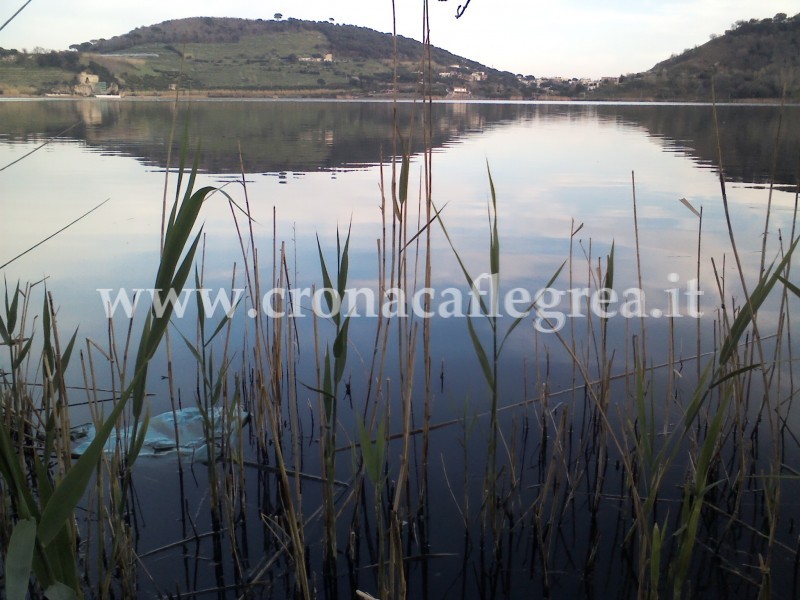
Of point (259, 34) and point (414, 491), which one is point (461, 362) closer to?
point (414, 491)

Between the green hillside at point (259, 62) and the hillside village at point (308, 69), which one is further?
the green hillside at point (259, 62)

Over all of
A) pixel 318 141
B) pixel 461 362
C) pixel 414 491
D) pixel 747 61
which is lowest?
pixel 414 491

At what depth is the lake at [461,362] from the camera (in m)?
2.11

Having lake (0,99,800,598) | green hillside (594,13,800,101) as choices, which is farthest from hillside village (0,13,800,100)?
lake (0,99,800,598)

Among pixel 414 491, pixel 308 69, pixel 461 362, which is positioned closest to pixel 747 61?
pixel 461 362

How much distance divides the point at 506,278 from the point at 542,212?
2.49 metres

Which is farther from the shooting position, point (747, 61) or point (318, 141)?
point (747, 61)

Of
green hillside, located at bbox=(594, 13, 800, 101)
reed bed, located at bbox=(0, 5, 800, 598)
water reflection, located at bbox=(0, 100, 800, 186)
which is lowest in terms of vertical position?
reed bed, located at bbox=(0, 5, 800, 598)

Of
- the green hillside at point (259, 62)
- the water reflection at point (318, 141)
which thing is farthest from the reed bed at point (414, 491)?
the green hillside at point (259, 62)

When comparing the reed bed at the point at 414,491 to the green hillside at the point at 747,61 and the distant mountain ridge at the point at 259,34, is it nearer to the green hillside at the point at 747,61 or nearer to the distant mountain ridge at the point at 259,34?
the green hillside at the point at 747,61

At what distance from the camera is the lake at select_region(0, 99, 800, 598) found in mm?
2107

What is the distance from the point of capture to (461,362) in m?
3.62

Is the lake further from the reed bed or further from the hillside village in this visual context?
the hillside village

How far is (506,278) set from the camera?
495cm
